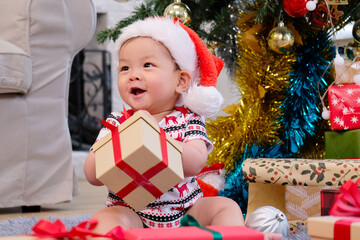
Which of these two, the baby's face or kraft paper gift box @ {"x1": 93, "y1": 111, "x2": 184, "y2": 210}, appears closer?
kraft paper gift box @ {"x1": 93, "y1": 111, "x2": 184, "y2": 210}

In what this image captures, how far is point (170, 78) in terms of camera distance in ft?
3.13

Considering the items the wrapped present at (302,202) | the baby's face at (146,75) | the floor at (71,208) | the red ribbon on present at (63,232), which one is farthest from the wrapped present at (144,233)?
the floor at (71,208)

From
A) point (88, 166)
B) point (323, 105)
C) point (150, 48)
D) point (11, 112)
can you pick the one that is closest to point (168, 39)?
point (150, 48)

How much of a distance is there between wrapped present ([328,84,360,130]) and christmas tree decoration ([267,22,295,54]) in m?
0.15

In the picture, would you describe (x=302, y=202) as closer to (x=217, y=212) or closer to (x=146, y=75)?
(x=217, y=212)

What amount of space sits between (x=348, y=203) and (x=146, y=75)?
414mm

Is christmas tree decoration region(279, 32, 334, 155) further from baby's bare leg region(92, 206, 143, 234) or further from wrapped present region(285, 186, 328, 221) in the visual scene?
baby's bare leg region(92, 206, 143, 234)

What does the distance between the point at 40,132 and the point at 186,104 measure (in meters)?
0.69

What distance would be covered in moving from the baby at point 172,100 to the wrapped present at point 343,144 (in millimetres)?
336

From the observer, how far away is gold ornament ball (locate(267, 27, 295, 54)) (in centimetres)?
122

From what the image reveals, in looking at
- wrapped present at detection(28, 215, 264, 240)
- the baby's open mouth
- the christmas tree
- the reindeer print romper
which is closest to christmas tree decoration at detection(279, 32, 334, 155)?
the christmas tree

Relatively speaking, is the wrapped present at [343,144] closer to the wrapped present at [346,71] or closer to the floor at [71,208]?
the wrapped present at [346,71]

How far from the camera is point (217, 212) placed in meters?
0.89

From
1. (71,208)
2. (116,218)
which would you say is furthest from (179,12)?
(71,208)
